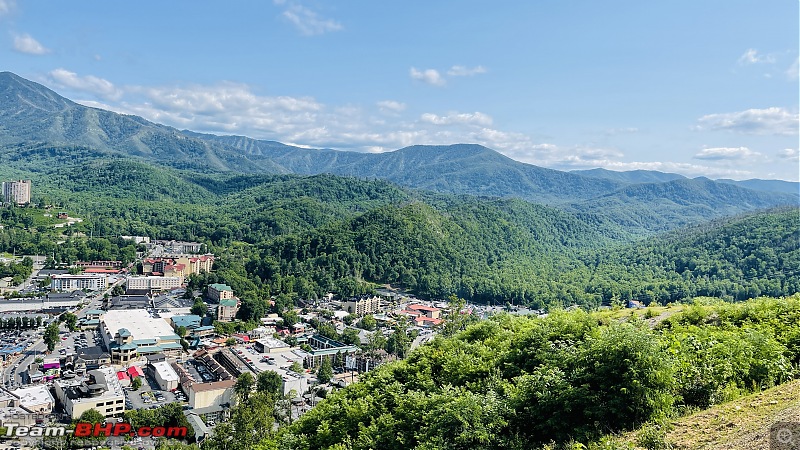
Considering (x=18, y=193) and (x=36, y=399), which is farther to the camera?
(x=18, y=193)

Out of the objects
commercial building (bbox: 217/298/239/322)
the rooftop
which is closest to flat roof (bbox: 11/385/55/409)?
commercial building (bbox: 217/298/239/322)

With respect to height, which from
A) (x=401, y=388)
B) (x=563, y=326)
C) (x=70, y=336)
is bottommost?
(x=70, y=336)

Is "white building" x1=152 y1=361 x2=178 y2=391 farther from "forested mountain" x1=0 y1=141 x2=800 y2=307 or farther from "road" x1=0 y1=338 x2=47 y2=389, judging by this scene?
"forested mountain" x1=0 y1=141 x2=800 y2=307

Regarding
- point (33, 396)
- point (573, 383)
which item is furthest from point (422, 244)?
point (573, 383)

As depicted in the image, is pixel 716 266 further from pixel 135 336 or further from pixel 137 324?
pixel 137 324

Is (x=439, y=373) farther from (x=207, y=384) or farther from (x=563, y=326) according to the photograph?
(x=207, y=384)

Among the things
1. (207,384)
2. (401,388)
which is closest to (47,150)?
(207,384)

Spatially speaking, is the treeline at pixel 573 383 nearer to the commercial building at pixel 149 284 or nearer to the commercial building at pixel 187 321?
the commercial building at pixel 187 321
